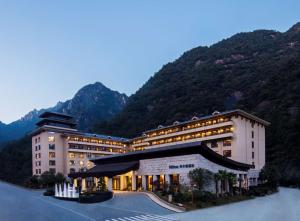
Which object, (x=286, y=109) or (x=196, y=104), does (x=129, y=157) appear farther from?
(x=196, y=104)

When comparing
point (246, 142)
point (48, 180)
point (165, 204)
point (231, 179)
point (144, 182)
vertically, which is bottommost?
point (48, 180)

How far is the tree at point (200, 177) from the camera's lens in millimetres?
51062

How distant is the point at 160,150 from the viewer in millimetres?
61969

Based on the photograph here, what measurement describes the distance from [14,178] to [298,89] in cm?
14433

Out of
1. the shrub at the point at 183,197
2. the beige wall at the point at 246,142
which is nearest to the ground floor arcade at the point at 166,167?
the shrub at the point at 183,197

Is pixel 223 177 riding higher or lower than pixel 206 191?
higher

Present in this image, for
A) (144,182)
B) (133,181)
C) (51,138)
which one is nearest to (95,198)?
(144,182)

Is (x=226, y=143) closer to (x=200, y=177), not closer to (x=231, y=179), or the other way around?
(x=231, y=179)

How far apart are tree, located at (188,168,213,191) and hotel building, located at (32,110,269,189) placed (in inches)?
121

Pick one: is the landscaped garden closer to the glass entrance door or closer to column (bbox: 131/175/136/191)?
column (bbox: 131/175/136/191)

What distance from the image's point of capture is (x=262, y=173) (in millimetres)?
74875

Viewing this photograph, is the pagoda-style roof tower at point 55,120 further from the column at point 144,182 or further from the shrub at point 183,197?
the shrub at point 183,197

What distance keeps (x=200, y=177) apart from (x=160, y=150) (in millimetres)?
12811

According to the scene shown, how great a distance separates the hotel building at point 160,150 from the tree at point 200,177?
3.08 metres
